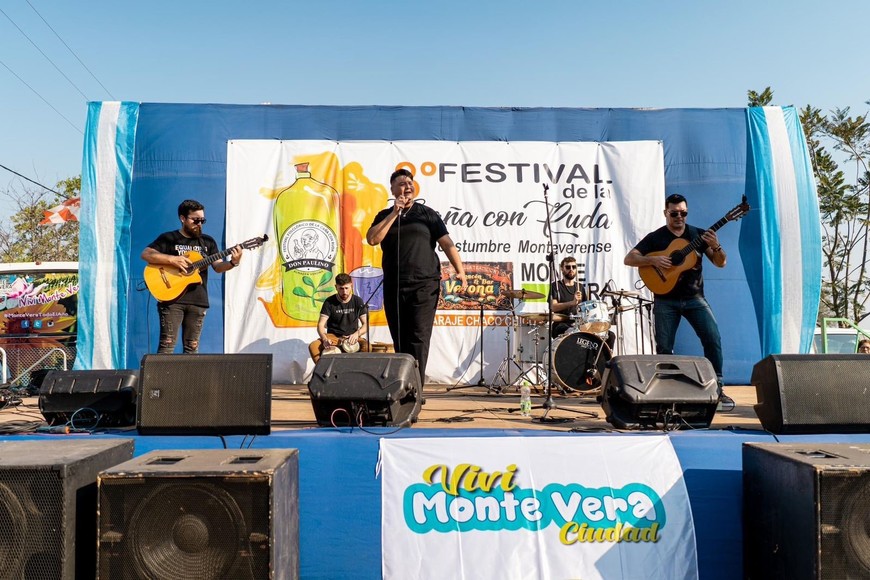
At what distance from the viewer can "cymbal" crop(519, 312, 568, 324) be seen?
7344mm

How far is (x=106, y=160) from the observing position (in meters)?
7.80

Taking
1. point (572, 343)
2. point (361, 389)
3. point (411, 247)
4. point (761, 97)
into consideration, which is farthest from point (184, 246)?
point (761, 97)

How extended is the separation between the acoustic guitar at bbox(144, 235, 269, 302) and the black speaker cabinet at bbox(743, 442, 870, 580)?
15.1ft

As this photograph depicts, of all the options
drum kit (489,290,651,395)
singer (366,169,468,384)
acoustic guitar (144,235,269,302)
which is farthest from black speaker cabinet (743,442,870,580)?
acoustic guitar (144,235,269,302)

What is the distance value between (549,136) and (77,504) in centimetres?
677

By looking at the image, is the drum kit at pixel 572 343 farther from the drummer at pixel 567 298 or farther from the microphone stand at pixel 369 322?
the microphone stand at pixel 369 322

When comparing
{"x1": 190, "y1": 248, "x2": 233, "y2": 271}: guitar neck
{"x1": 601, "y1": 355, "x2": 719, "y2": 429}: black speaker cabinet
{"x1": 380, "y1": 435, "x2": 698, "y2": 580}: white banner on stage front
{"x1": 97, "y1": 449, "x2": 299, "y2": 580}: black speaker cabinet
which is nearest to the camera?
{"x1": 97, "y1": 449, "x2": 299, "y2": 580}: black speaker cabinet

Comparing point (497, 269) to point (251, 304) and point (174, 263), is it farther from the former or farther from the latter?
point (174, 263)

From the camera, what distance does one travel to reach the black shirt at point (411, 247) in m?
4.61

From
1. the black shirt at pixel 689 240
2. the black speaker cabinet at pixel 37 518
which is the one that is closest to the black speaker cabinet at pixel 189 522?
the black speaker cabinet at pixel 37 518

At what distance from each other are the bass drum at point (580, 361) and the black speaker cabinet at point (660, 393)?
3013 millimetres

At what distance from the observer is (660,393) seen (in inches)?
144

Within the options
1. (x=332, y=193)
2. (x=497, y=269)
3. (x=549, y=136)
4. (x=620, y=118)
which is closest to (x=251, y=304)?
(x=332, y=193)

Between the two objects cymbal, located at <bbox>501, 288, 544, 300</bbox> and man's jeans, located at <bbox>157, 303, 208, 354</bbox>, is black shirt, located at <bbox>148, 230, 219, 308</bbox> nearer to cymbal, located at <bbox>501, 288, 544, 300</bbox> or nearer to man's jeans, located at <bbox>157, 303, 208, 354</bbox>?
man's jeans, located at <bbox>157, 303, 208, 354</bbox>
